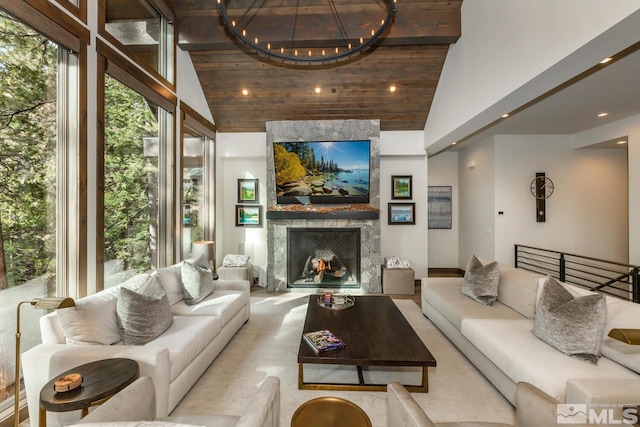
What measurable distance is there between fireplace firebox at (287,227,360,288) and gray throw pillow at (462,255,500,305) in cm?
229

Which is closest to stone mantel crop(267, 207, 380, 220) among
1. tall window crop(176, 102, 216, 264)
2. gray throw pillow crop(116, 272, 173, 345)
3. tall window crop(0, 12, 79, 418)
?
tall window crop(176, 102, 216, 264)

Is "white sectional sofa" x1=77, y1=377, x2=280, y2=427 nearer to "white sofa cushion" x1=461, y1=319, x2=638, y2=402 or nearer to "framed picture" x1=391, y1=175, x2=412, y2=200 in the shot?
"white sofa cushion" x1=461, y1=319, x2=638, y2=402

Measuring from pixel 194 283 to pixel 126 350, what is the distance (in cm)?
134

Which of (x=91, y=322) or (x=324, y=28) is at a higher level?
(x=324, y=28)

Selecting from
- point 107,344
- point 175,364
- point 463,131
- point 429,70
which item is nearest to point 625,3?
point 463,131

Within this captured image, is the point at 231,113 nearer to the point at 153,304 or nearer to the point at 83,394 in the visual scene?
the point at 153,304

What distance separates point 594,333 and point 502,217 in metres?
4.04

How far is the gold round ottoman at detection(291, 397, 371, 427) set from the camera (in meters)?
1.44

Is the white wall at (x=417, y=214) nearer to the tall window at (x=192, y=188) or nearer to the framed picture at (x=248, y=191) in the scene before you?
the framed picture at (x=248, y=191)

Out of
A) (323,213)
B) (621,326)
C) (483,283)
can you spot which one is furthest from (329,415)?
(323,213)

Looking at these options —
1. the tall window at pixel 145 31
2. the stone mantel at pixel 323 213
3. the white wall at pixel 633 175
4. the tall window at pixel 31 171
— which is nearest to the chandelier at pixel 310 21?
the tall window at pixel 145 31

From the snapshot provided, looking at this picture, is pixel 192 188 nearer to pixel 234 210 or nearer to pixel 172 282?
pixel 234 210

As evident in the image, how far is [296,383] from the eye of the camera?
2523 millimetres

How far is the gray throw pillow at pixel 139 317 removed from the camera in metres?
2.32
